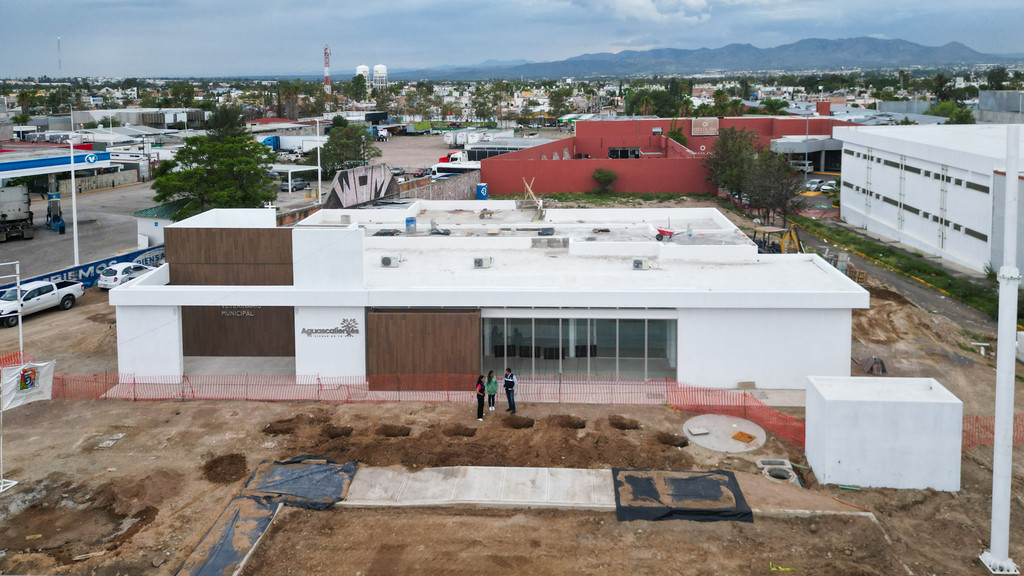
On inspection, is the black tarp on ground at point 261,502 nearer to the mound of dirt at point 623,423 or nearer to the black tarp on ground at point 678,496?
the black tarp on ground at point 678,496

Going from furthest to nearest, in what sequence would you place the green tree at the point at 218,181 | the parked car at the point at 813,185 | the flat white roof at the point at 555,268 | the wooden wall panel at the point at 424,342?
the parked car at the point at 813,185
the green tree at the point at 218,181
the wooden wall panel at the point at 424,342
the flat white roof at the point at 555,268

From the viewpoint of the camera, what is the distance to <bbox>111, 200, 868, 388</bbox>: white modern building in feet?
76.1

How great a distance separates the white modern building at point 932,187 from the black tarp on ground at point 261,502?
27.3 meters

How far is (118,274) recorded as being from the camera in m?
36.7

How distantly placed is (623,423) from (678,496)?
14.8 ft

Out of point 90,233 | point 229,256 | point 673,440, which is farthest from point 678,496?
point 90,233

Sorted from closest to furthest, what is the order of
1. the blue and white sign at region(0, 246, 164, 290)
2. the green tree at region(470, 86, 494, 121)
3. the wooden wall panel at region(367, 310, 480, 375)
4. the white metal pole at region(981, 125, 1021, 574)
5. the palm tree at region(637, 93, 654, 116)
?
the white metal pole at region(981, 125, 1021, 574) < the wooden wall panel at region(367, 310, 480, 375) < the blue and white sign at region(0, 246, 164, 290) < the palm tree at region(637, 93, 654, 116) < the green tree at region(470, 86, 494, 121)

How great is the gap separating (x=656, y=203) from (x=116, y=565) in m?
49.7

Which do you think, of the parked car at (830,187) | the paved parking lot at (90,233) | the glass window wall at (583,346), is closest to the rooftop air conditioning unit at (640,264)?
the glass window wall at (583,346)

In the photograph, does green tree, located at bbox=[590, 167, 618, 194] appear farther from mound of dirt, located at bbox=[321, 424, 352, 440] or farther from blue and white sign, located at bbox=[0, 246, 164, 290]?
mound of dirt, located at bbox=[321, 424, 352, 440]

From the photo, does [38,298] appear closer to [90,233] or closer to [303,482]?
[90,233]

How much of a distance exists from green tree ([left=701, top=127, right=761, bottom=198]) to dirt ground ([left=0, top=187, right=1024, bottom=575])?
3429 cm

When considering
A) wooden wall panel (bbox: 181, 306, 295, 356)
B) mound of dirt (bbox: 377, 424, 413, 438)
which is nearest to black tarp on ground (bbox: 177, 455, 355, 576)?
mound of dirt (bbox: 377, 424, 413, 438)

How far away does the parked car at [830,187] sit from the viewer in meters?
65.7
